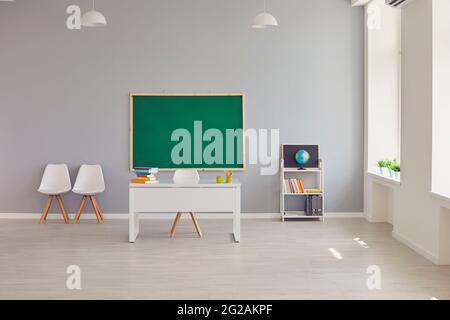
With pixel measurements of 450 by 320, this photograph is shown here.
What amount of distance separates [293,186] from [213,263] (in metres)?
3.07

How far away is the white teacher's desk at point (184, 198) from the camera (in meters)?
7.20

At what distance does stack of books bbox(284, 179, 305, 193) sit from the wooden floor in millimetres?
552

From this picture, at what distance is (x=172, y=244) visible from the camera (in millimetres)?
7164

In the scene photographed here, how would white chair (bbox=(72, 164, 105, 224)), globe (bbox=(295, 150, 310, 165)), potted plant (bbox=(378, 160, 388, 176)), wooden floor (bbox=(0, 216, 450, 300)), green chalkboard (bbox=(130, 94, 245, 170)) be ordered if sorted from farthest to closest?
green chalkboard (bbox=(130, 94, 245, 170)) → globe (bbox=(295, 150, 310, 165)) → white chair (bbox=(72, 164, 105, 224)) → potted plant (bbox=(378, 160, 388, 176)) → wooden floor (bbox=(0, 216, 450, 300))

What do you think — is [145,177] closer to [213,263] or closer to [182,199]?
[182,199]

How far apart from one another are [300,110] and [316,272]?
3893mm

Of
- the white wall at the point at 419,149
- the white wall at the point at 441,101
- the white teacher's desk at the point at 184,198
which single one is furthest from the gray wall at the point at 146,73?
the white wall at the point at 441,101

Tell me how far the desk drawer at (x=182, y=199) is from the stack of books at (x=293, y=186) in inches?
72.6

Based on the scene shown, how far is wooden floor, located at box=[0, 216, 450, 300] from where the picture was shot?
5.07 meters

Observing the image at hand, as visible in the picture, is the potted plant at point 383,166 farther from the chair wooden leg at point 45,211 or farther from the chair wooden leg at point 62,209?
the chair wooden leg at point 45,211

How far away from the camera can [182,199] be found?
23.7ft

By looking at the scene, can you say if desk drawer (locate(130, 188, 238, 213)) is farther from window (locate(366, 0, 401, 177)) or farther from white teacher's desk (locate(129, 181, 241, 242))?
window (locate(366, 0, 401, 177))

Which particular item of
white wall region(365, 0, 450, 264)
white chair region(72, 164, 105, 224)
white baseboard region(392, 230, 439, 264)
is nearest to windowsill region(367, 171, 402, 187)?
white wall region(365, 0, 450, 264)

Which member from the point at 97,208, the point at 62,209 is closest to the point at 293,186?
the point at 97,208
